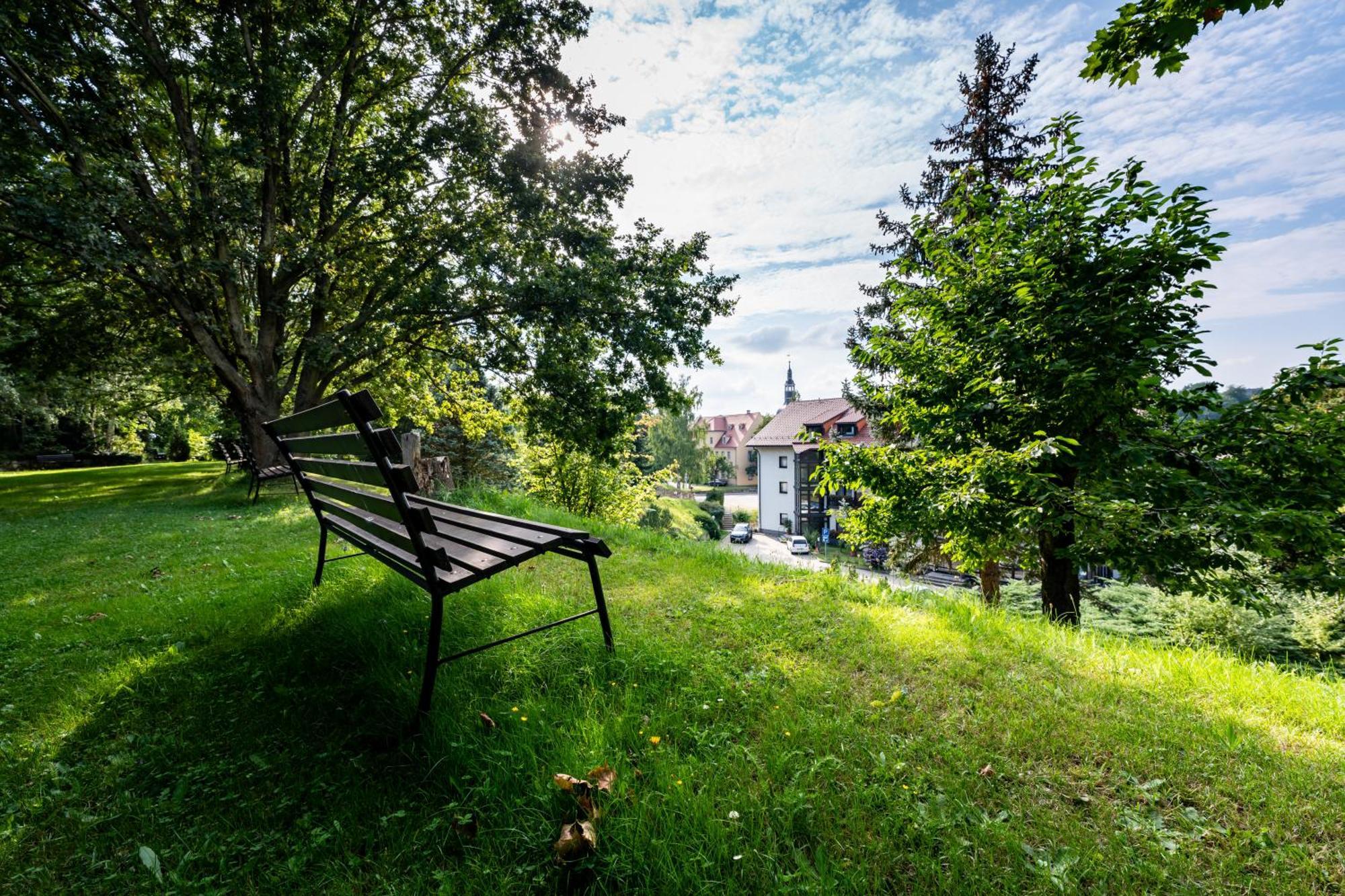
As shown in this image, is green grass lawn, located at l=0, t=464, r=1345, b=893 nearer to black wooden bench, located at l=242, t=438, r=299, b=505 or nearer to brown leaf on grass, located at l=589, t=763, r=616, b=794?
brown leaf on grass, located at l=589, t=763, r=616, b=794

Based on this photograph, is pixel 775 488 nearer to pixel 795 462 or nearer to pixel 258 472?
pixel 795 462

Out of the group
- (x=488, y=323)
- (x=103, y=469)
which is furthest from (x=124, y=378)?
(x=488, y=323)

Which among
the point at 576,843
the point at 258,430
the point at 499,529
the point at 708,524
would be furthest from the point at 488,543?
the point at 708,524

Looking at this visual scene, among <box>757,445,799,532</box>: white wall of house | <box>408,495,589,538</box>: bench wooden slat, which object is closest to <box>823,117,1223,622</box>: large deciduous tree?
<box>408,495,589,538</box>: bench wooden slat

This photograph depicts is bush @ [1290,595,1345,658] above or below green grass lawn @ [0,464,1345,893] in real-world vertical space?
below

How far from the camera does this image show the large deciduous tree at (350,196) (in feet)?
27.6

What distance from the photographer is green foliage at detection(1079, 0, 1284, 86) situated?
230 centimetres

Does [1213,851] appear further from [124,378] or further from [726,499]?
[726,499]

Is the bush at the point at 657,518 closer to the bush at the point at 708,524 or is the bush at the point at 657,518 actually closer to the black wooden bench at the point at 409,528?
the bush at the point at 708,524

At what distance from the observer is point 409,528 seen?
196 cm

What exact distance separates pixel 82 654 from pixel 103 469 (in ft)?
90.2

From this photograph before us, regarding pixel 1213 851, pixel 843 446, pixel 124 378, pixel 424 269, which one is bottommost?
pixel 1213 851

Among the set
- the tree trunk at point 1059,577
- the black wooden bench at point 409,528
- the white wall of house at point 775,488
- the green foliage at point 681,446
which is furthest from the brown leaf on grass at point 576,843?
the green foliage at point 681,446

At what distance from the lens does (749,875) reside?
1501 millimetres
